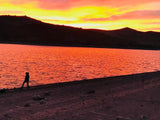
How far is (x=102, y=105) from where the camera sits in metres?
11.5

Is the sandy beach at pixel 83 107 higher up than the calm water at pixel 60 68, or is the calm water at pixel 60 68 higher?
the sandy beach at pixel 83 107

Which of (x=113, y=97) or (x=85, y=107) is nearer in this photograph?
(x=85, y=107)

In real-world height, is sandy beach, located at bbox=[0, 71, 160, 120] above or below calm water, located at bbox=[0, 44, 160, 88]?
above

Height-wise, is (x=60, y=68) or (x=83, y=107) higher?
(x=83, y=107)

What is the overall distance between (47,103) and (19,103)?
1.68 meters

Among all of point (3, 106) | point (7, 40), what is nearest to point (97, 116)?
point (3, 106)

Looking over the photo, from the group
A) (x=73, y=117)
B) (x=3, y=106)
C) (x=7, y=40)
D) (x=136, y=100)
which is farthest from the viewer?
(x=7, y=40)

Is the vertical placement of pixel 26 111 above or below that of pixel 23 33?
below

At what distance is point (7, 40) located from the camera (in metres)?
187

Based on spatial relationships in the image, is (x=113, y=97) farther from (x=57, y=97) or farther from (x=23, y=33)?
(x=23, y=33)

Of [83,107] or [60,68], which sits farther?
[60,68]

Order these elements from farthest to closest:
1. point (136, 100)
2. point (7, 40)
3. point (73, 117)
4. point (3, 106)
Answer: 1. point (7, 40)
2. point (136, 100)
3. point (3, 106)
4. point (73, 117)

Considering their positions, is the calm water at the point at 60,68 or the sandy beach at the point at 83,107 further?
the calm water at the point at 60,68

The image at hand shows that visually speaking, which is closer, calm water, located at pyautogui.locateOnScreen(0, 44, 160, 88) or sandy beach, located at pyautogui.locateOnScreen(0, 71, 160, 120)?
sandy beach, located at pyautogui.locateOnScreen(0, 71, 160, 120)
